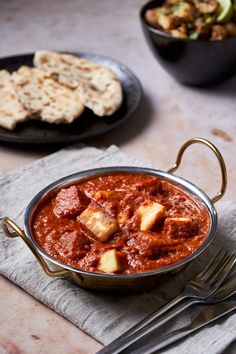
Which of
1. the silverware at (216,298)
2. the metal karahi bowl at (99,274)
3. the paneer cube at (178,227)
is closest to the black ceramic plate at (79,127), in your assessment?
the metal karahi bowl at (99,274)

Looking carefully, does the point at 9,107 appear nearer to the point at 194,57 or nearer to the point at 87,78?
the point at 87,78

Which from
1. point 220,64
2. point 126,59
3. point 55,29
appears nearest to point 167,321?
point 220,64

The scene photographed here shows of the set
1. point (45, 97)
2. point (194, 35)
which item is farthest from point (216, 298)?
point (194, 35)

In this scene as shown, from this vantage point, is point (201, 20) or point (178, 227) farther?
point (201, 20)

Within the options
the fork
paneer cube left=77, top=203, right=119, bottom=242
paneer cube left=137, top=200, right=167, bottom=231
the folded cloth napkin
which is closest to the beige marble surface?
the folded cloth napkin

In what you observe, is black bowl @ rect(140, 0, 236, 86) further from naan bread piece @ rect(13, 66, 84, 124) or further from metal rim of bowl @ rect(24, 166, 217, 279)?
metal rim of bowl @ rect(24, 166, 217, 279)

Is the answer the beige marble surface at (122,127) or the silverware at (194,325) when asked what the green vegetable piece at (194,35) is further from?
the silverware at (194,325)

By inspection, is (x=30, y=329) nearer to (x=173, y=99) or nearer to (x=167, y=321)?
(x=167, y=321)
